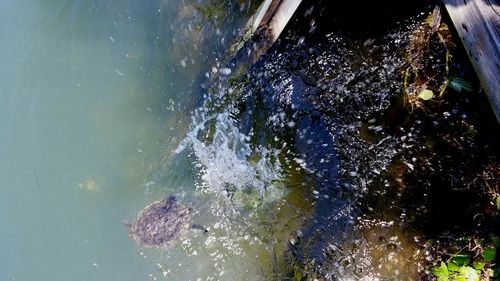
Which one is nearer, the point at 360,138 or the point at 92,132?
the point at 360,138

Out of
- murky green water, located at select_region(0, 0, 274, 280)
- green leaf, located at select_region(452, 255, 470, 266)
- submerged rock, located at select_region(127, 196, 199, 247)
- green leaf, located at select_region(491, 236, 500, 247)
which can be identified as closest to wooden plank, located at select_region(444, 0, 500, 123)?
green leaf, located at select_region(491, 236, 500, 247)

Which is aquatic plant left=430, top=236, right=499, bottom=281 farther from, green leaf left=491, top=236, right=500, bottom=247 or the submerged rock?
the submerged rock

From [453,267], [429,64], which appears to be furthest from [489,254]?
[429,64]

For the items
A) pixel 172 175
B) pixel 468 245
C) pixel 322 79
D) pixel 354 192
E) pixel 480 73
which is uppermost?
pixel 322 79

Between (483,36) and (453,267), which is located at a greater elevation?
(483,36)

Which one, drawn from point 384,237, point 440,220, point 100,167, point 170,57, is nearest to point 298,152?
point 384,237

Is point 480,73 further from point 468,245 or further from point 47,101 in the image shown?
point 47,101

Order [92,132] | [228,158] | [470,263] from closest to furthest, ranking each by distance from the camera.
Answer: [470,263], [228,158], [92,132]

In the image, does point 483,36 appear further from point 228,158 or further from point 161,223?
point 161,223
